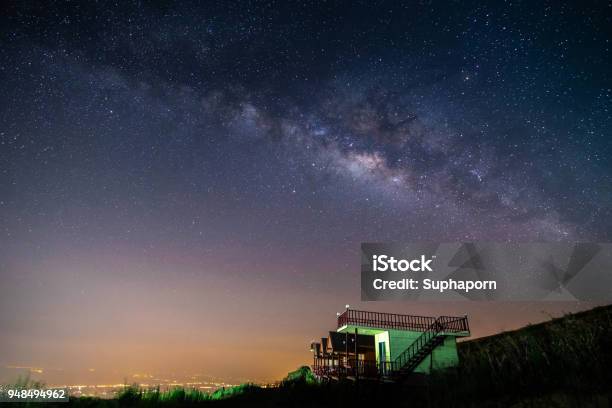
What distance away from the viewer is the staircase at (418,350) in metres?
20.5

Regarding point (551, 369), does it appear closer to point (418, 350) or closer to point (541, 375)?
point (541, 375)

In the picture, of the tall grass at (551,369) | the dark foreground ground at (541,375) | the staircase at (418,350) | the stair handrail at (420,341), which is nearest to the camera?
the dark foreground ground at (541,375)

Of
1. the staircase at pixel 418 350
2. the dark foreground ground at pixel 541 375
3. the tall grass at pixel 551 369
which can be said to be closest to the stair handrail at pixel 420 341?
the staircase at pixel 418 350

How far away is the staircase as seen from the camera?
2047cm

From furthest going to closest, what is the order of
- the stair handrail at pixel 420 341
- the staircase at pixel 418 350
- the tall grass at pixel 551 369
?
the stair handrail at pixel 420 341, the staircase at pixel 418 350, the tall grass at pixel 551 369

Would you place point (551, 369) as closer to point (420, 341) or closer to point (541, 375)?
point (541, 375)

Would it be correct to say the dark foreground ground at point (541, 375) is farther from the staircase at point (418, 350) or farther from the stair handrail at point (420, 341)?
the stair handrail at point (420, 341)

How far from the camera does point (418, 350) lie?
21703mm

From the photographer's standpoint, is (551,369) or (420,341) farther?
(420,341)

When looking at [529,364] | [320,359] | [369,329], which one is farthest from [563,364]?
[320,359]

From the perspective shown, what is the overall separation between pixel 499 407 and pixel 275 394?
1107 centimetres

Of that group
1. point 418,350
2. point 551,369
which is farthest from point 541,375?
point 418,350

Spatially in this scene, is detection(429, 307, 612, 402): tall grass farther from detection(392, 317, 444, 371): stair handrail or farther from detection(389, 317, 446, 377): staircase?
detection(392, 317, 444, 371): stair handrail

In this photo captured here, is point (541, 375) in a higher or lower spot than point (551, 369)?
lower
